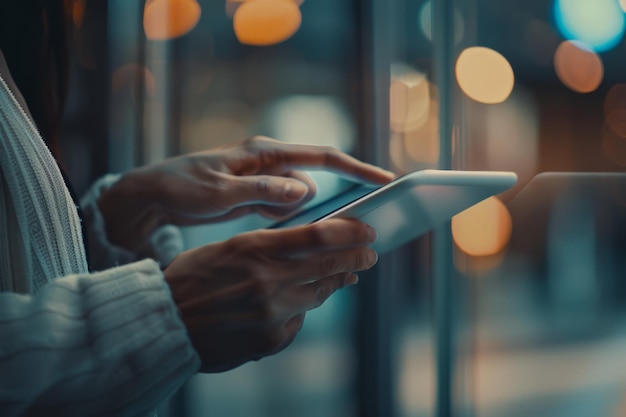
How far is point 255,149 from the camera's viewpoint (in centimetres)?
86

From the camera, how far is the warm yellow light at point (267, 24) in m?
1.29

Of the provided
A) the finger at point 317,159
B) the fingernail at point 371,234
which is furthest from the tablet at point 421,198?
the finger at point 317,159

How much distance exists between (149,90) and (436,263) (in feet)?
2.82

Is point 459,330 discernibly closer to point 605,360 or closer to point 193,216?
point 605,360

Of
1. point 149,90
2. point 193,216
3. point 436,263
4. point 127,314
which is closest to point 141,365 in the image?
point 127,314

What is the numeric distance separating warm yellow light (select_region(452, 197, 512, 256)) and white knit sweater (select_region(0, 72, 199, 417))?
2.90 ft

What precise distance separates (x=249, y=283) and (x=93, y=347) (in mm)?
141

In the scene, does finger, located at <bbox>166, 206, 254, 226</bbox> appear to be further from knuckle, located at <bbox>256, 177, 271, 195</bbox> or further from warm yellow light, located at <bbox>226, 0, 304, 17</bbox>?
warm yellow light, located at <bbox>226, 0, 304, 17</bbox>

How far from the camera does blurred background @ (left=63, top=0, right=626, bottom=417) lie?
45.6 inches

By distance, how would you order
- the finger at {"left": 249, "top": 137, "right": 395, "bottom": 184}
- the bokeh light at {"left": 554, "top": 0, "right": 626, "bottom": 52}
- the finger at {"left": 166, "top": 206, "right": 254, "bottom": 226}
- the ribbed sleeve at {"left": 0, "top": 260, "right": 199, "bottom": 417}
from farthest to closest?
the bokeh light at {"left": 554, "top": 0, "right": 626, "bottom": 52} → the finger at {"left": 166, "top": 206, "right": 254, "bottom": 226} → the finger at {"left": 249, "top": 137, "right": 395, "bottom": 184} → the ribbed sleeve at {"left": 0, "top": 260, "right": 199, "bottom": 417}

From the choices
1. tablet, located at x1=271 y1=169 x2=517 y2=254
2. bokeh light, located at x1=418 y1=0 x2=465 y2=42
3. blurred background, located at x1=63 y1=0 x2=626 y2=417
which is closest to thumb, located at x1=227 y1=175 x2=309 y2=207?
tablet, located at x1=271 y1=169 x2=517 y2=254

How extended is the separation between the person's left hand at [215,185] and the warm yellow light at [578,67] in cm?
63

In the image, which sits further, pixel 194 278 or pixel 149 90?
pixel 149 90

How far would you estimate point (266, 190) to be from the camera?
809 millimetres
